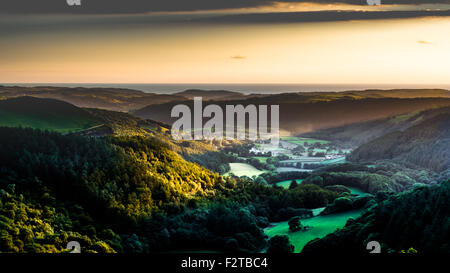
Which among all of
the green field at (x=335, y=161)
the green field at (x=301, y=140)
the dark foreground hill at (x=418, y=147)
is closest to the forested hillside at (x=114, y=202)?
the dark foreground hill at (x=418, y=147)

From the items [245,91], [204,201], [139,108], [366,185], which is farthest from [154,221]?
[245,91]

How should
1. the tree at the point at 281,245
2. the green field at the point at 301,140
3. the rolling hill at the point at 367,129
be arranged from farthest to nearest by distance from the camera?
the green field at the point at 301,140
the rolling hill at the point at 367,129
the tree at the point at 281,245

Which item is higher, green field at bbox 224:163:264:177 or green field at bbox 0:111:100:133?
green field at bbox 0:111:100:133

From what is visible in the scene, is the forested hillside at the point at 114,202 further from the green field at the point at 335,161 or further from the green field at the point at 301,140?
the green field at the point at 301,140

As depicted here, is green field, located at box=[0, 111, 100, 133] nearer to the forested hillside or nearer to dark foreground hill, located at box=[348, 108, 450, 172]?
the forested hillside

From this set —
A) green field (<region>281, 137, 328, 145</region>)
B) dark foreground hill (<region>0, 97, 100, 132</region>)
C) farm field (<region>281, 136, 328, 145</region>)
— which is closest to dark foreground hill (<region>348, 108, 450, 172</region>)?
farm field (<region>281, 136, 328, 145</region>)

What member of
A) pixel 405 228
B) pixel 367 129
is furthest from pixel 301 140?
pixel 405 228
